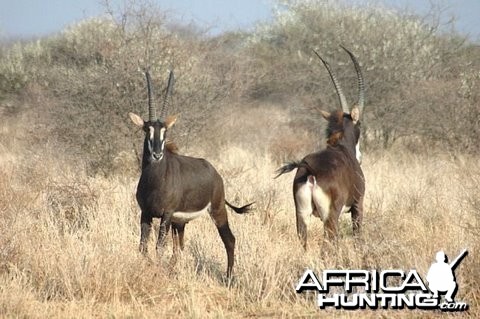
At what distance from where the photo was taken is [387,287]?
6266mm

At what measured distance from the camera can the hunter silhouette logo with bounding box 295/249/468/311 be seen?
19.7 ft

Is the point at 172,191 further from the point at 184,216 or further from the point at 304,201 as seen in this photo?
the point at 304,201

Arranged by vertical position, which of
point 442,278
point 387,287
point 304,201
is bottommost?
→ point 387,287

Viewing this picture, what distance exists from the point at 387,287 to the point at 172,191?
2.76 m

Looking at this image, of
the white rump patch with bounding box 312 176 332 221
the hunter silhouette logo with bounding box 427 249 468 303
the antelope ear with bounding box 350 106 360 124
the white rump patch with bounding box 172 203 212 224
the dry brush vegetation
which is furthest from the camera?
the antelope ear with bounding box 350 106 360 124

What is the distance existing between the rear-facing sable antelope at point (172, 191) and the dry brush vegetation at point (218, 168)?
311 mm

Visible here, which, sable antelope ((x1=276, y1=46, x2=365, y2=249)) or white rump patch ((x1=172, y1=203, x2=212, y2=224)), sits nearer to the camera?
sable antelope ((x1=276, y1=46, x2=365, y2=249))

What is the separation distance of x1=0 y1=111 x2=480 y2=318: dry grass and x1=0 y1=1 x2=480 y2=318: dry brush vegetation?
0.8 inches

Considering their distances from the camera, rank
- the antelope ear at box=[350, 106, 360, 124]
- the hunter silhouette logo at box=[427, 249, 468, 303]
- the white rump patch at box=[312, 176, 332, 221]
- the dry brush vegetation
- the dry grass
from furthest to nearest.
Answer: the antelope ear at box=[350, 106, 360, 124] < the white rump patch at box=[312, 176, 332, 221] < the dry brush vegetation < the dry grass < the hunter silhouette logo at box=[427, 249, 468, 303]

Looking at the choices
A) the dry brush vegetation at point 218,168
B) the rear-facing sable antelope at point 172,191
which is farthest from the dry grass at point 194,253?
the rear-facing sable antelope at point 172,191

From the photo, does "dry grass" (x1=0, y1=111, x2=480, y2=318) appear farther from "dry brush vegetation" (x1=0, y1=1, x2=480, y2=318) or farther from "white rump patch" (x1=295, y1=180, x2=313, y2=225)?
"white rump patch" (x1=295, y1=180, x2=313, y2=225)

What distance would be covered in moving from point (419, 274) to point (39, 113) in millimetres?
10259

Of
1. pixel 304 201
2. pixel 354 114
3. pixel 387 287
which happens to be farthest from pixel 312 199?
pixel 354 114

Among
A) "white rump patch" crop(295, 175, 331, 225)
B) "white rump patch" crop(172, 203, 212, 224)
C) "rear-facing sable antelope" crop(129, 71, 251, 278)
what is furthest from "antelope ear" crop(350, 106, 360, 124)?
"white rump patch" crop(172, 203, 212, 224)
